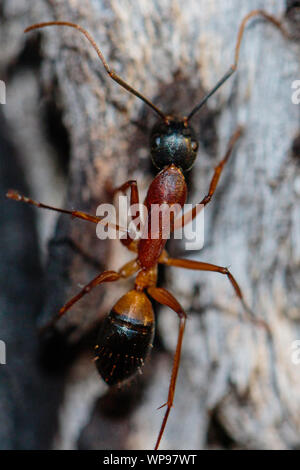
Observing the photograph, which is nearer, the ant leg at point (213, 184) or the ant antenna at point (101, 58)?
the ant antenna at point (101, 58)

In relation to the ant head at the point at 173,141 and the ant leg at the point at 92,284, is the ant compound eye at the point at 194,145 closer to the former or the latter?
the ant head at the point at 173,141

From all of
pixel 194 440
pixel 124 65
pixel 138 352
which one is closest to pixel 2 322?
pixel 138 352

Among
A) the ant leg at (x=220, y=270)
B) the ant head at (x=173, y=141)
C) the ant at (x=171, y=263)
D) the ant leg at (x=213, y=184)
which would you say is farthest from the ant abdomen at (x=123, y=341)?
the ant head at (x=173, y=141)
